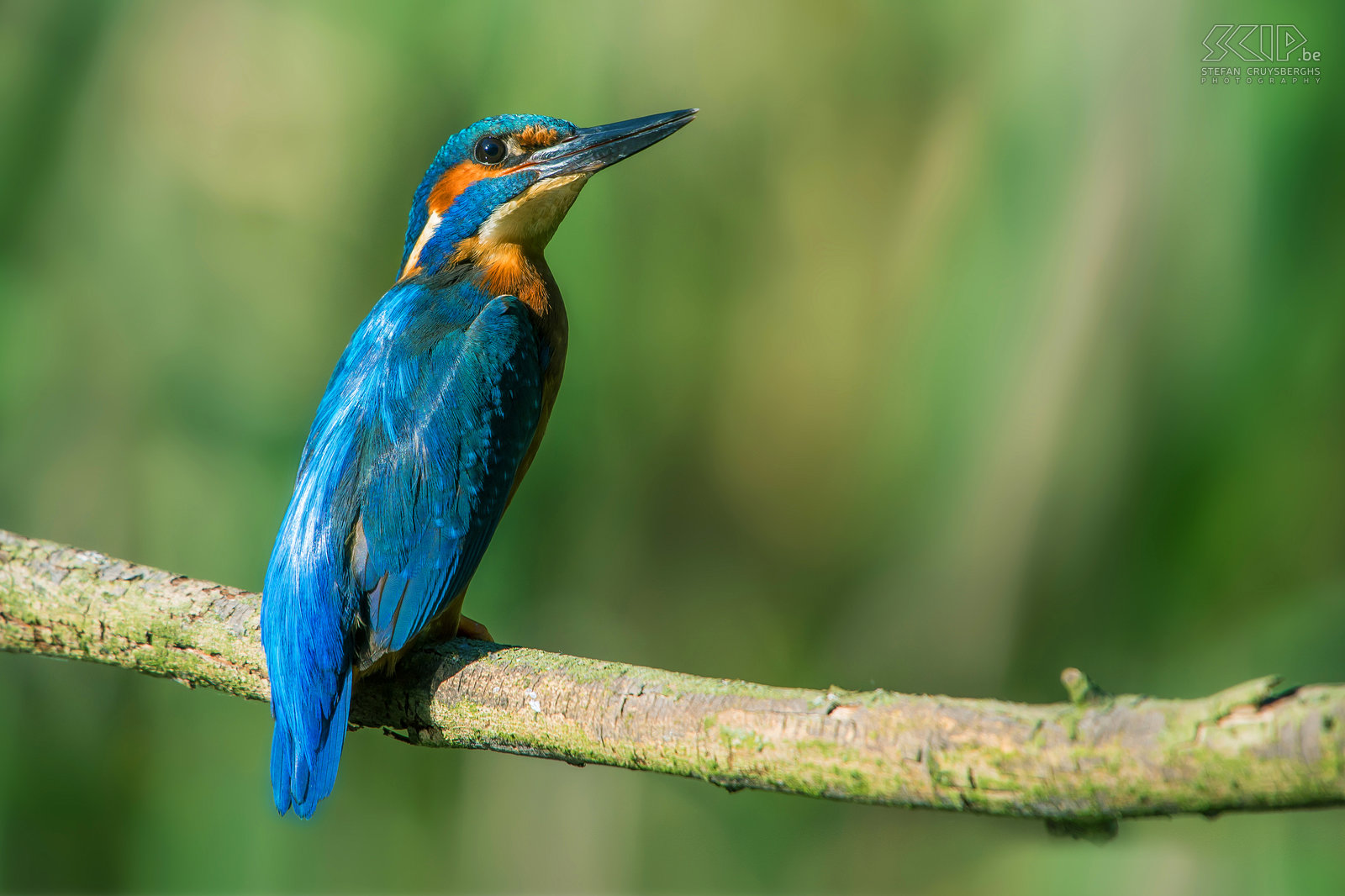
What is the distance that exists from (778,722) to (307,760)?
0.76 m

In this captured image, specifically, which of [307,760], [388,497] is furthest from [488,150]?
[307,760]

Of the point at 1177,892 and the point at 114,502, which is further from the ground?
the point at 114,502

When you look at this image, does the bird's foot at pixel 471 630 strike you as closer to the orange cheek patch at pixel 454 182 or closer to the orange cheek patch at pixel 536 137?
the orange cheek patch at pixel 454 182

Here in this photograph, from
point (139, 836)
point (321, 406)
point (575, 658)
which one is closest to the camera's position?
point (575, 658)

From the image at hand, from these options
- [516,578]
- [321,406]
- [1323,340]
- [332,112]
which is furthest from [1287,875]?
[332,112]

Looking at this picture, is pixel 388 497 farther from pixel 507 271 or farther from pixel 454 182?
pixel 454 182

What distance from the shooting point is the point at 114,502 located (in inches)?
98.3

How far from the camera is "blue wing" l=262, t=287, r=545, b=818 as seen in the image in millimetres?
1479

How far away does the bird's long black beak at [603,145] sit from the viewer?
2.03 m

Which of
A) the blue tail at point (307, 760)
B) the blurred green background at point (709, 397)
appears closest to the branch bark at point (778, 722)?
the blue tail at point (307, 760)

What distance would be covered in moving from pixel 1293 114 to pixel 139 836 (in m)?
3.00

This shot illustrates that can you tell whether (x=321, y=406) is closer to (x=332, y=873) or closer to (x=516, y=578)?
(x=516, y=578)

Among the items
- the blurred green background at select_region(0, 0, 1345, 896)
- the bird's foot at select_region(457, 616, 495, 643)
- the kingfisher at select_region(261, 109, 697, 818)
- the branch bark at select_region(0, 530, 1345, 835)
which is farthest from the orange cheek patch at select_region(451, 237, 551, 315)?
the branch bark at select_region(0, 530, 1345, 835)

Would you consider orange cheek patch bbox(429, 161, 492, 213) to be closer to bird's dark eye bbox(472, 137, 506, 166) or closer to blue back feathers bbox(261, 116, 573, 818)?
bird's dark eye bbox(472, 137, 506, 166)
